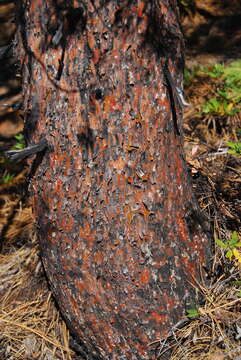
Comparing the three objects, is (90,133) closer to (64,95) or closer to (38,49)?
(64,95)

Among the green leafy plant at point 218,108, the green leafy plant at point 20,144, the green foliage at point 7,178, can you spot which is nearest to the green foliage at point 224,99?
the green leafy plant at point 218,108

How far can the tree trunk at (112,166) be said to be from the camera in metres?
1.73

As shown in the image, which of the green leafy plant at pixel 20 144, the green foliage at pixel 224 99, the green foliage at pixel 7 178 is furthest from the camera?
the green foliage at pixel 7 178

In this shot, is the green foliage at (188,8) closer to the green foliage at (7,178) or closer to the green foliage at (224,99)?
the green foliage at (224,99)

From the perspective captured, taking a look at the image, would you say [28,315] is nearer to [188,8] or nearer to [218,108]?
[218,108]

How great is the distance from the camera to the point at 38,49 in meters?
1.81

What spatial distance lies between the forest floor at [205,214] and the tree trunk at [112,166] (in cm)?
15

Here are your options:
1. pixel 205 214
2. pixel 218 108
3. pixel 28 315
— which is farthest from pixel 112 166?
pixel 218 108

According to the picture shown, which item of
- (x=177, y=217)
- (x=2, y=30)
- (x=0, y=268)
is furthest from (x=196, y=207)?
(x=2, y=30)

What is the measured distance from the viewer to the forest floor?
81.3 inches

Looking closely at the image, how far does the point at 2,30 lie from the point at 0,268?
2685 mm

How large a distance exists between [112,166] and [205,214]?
2.52 ft

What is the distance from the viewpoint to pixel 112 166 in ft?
6.04

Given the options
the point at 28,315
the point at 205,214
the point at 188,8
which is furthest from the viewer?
the point at 188,8
